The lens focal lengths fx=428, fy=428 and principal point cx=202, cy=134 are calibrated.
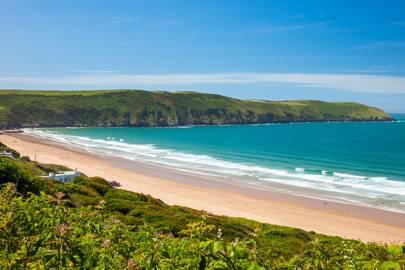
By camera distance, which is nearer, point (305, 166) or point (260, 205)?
point (260, 205)

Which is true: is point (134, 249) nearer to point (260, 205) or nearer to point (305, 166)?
point (260, 205)

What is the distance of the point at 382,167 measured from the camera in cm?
6650

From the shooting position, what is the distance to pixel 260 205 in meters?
42.1

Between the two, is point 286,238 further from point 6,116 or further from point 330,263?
point 6,116

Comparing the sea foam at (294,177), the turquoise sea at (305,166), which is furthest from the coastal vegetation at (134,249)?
the sea foam at (294,177)

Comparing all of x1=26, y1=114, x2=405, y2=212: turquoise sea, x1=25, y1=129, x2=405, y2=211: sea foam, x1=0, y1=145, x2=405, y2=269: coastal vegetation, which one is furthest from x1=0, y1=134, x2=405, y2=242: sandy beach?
x1=0, y1=145, x2=405, y2=269: coastal vegetation

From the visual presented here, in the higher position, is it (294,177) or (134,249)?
(134,249)

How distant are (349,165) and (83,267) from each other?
227 feet

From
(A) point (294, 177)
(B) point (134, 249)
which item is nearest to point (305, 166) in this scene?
(A) point (294, 177)

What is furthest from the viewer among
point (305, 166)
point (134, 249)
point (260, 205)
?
point (305, 166)

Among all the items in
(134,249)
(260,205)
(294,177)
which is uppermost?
(134,249)

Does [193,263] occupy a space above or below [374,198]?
above

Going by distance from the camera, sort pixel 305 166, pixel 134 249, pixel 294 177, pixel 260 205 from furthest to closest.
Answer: pixel 305 166 → pixel 294 177 → pixel 260 205 → pixel 134 249

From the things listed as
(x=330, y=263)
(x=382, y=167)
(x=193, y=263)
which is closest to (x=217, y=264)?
(x=193, y=263)
